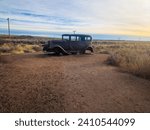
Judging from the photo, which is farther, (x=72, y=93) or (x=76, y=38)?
(x=76, y=38)

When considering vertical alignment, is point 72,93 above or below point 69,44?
below

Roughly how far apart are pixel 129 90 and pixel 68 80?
1.72 metres

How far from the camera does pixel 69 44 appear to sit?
48.6ft

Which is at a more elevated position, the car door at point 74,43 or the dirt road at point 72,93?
the car door at point 74,43

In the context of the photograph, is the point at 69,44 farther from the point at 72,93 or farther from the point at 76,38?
the point at 72,93

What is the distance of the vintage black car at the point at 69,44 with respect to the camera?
1446 cm

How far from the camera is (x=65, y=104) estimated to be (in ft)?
15.5

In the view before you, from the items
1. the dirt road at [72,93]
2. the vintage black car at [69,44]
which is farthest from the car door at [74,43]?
the dirt road at [72,93]

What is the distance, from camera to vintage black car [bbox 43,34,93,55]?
47.4 ft

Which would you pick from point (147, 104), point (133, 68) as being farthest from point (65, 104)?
point (133, 68)

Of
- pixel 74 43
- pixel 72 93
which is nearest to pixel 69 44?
pixel 74 43

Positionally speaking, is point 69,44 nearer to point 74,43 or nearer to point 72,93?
point 74,43

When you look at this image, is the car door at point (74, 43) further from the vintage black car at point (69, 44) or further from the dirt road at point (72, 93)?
the dirt road at point (72, 93)

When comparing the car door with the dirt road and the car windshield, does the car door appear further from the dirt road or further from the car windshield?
the dirt road
